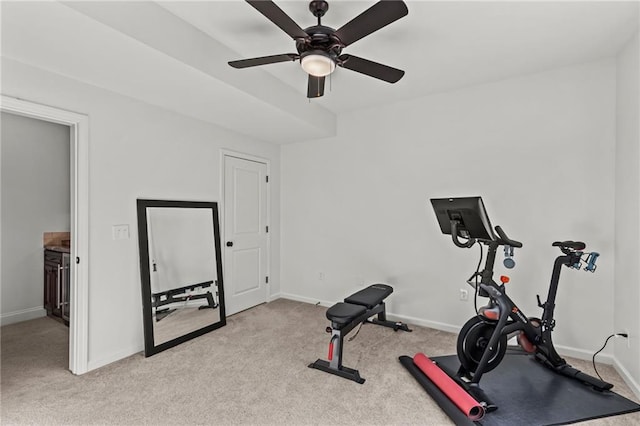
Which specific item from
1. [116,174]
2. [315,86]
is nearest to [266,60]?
[315,86]

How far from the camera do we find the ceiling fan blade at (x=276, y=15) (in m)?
1.54

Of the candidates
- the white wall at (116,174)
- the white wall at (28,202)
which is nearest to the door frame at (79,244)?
the white wall at (116,174)

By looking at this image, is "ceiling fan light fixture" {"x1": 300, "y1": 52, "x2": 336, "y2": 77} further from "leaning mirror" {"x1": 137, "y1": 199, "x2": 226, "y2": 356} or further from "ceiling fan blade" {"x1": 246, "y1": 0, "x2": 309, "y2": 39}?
"leaning mirror" {"x1": 137, "y1": 199, "x2": 226, "y2": 356}

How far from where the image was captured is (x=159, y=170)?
315 cm

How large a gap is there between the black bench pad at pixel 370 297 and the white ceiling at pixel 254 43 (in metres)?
2.01

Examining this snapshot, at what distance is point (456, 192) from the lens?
3451mm

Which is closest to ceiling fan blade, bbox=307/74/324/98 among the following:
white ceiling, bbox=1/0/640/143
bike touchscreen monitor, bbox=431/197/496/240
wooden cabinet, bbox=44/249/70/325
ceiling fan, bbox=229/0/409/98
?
ceiling fan, bbox=229/0/409/98

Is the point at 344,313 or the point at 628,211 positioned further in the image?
the point at 344,313

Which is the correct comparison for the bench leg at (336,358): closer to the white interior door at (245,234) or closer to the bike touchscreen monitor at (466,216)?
the bike touchscreen monitor at (466,216)

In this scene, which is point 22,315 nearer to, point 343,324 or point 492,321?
point 343,324

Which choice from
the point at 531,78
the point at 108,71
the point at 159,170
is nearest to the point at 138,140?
the point at 159,170

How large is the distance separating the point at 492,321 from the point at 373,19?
2.14 meters

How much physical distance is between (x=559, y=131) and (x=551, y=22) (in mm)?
1070

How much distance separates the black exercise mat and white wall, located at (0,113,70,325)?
4.64 m
